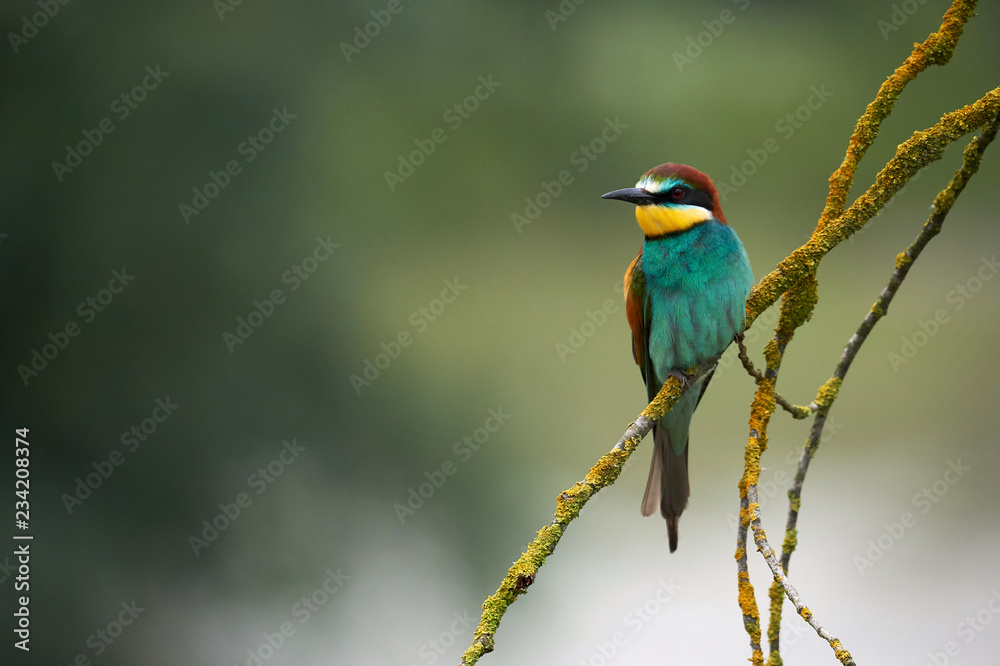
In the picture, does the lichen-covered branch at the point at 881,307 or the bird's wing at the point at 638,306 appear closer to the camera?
the lichen-covered branch at the point at 881,307

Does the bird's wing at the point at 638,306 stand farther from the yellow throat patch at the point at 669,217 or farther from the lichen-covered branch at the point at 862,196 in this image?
the lichen-covered branch at the point at 862,196

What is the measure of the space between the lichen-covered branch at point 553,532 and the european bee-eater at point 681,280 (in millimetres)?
475

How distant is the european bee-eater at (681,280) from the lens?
4.81 feet

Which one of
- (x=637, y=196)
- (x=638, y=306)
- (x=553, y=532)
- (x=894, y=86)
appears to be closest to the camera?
(x=553, y=532)

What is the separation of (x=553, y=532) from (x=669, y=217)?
84 cm

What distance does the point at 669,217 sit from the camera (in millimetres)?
1488

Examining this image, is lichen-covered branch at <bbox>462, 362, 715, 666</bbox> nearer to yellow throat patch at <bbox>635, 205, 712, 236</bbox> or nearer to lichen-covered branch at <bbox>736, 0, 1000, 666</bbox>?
lichen-covered branch at <bbox>736, 0, 1000, 666</bbox>

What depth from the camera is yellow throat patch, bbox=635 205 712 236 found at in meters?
1.48

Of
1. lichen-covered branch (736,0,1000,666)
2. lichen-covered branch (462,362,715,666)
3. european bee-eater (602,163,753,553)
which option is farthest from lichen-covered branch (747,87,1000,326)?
european bee-eater (602,163,753,553)

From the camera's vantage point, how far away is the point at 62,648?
2.46m

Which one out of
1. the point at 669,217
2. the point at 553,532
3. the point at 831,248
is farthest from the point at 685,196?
the point at 553,532

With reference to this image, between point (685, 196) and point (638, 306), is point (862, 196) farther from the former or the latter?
point (638, 306)

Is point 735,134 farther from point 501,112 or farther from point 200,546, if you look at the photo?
point 200,546

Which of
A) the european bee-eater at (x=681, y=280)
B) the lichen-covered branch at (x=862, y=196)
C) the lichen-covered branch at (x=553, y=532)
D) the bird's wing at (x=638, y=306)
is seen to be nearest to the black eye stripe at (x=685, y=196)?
the european bee-eater at (x=681, y=280)
